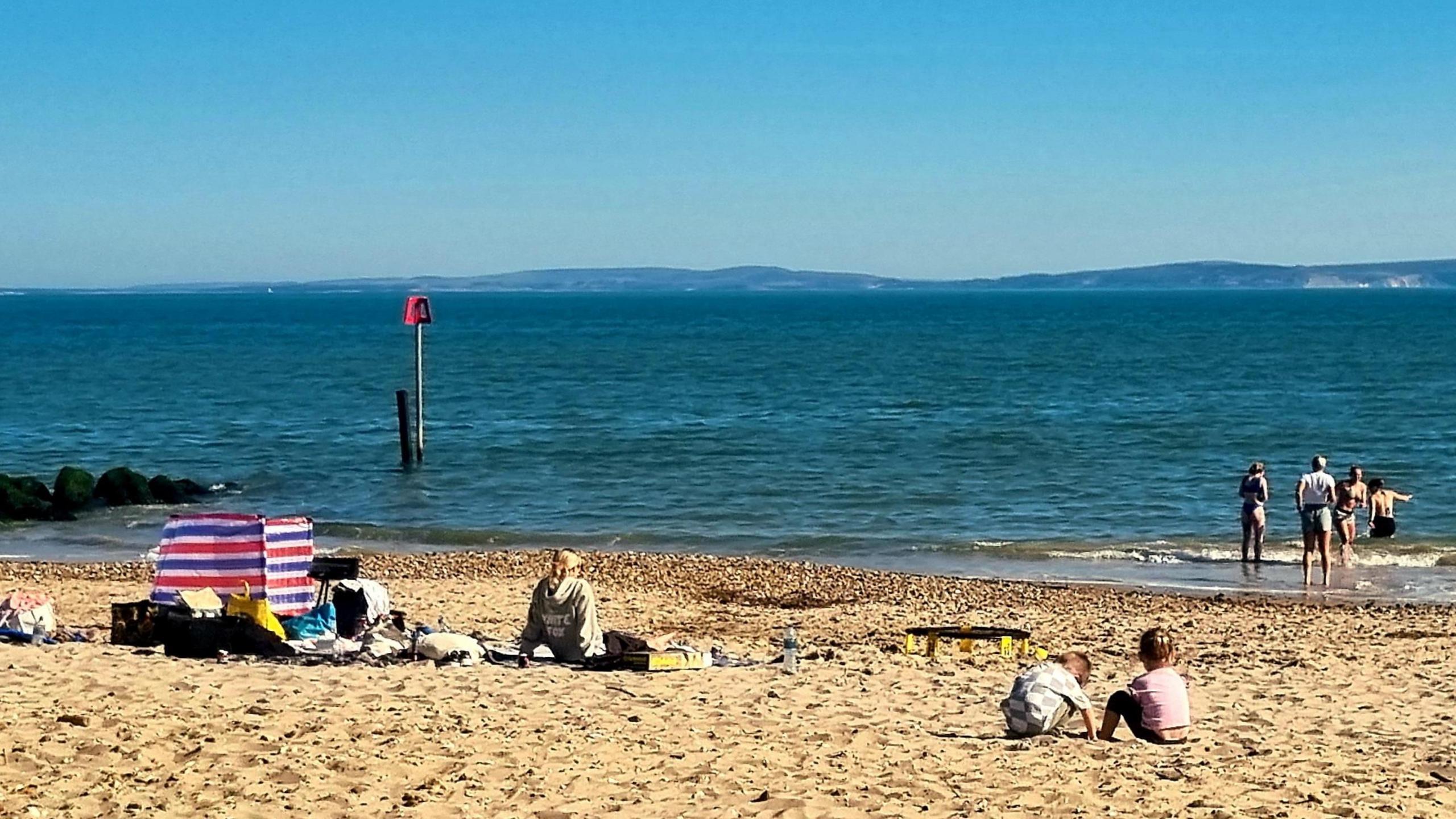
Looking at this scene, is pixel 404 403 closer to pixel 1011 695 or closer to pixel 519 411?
pixel 519 411

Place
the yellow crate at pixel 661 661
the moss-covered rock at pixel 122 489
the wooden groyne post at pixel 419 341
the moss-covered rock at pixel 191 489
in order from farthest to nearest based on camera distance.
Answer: the wooden groyne post at pixel 419 341
the moss-covered rock at pixel 191 489
the moss-covered rock at pixel 122 489
the yellow crate at pixel 661 661

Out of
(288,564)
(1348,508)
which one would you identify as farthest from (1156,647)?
(1348,508)

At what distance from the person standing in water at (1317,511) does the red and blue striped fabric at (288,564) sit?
11.8 meters

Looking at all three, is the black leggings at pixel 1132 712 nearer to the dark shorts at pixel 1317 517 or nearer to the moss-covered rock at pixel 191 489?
the dark shorts at pixel 1317 517

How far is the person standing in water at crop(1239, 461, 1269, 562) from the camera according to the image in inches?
865

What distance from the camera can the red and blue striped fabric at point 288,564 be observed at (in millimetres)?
14414

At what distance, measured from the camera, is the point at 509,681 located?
39.2 feet

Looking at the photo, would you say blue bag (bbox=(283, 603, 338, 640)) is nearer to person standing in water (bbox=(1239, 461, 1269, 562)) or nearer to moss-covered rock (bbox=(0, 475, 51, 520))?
person standing in water (bbox=(1239, 461, 1269, 562))

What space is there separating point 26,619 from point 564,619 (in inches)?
177

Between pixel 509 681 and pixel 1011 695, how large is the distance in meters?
3.52

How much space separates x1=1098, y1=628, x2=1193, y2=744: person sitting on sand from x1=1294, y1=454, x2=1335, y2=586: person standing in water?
10.6m

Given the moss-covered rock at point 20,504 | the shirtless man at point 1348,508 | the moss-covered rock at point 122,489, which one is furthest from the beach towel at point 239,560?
the moss-covered rock at point 122,489

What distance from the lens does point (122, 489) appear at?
31000 mm

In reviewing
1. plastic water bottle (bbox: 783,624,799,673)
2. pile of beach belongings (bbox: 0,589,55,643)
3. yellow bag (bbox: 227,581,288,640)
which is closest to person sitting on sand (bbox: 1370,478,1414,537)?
plastic water bottle (bbox: 783,624,799,673)
